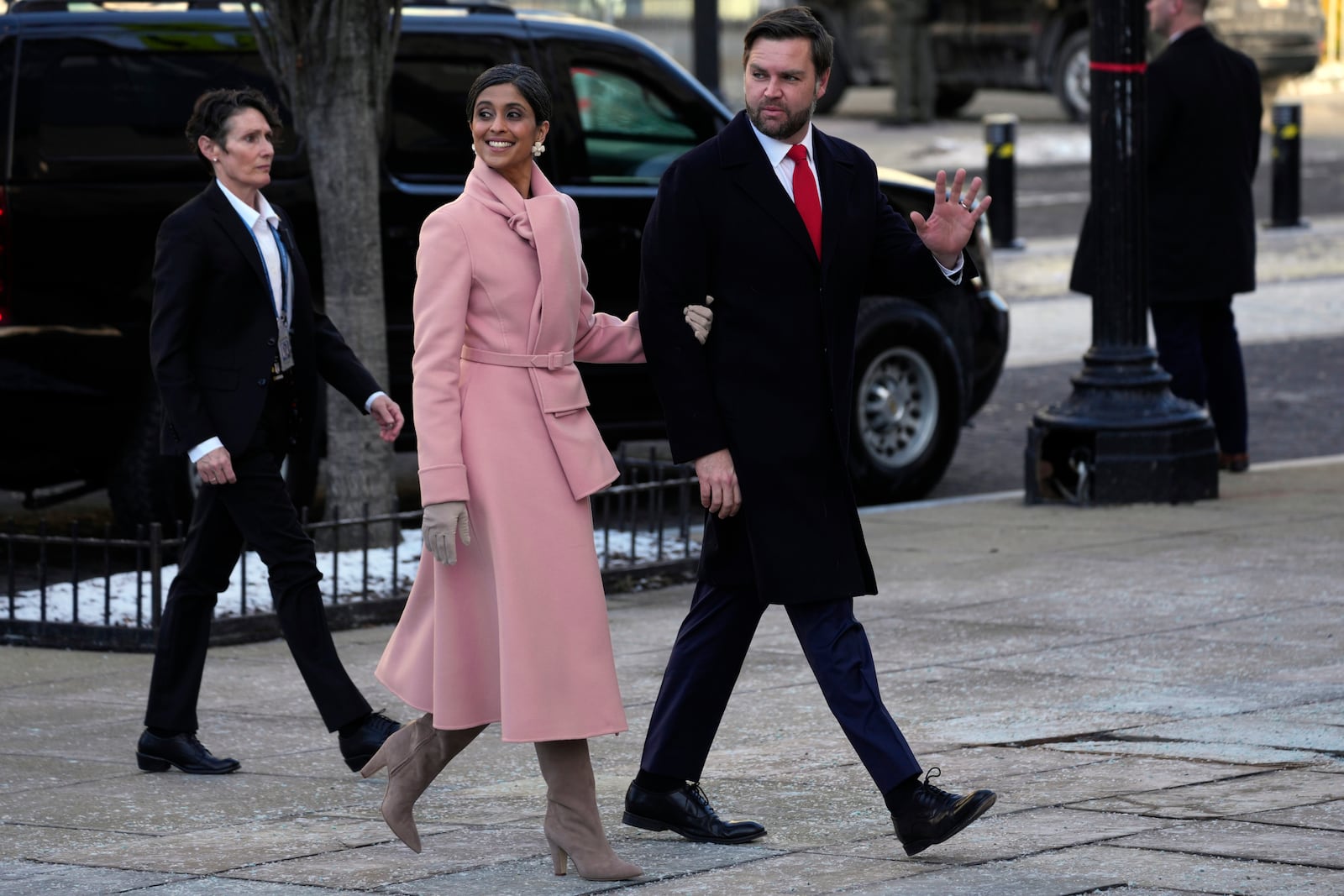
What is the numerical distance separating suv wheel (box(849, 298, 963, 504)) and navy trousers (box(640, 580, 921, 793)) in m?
5.05

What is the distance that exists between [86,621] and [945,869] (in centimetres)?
382

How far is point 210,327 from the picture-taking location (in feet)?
20.2

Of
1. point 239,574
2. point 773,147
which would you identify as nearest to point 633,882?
point 773,147

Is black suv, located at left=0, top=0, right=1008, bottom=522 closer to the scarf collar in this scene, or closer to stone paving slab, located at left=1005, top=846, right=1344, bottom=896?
the scarf collar

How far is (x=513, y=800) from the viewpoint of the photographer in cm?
568

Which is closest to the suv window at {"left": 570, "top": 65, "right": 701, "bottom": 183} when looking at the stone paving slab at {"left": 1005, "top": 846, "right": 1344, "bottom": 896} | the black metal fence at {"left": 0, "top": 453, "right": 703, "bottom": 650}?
the black metal fence at {"left": 0, "top": 453, "right": 703, "bottom": 650}

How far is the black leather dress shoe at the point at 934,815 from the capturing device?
193 inches

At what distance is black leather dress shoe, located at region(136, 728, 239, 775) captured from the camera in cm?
607

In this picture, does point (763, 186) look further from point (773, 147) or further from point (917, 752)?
point (917, 752)

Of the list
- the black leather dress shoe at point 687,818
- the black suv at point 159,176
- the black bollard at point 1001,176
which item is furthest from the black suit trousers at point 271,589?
the black bollard at point 1001,176

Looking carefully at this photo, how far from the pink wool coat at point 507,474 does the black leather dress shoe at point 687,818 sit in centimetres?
30

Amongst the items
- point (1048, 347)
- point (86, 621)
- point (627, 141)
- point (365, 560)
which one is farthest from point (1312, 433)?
point (86, 621)

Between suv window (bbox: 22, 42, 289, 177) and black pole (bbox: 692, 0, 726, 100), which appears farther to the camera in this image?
black pole (bbox: 692, 0, 726, 100)

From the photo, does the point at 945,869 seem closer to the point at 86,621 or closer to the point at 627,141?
the point at 86,621
